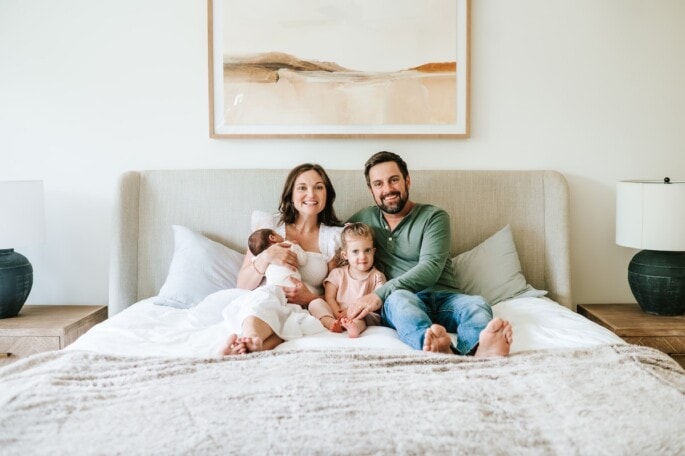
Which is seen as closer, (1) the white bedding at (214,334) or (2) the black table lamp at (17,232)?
(1) the white bedding at (214,334)

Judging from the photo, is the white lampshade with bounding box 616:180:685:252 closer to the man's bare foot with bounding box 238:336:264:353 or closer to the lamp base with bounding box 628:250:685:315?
the lamp base with bounding box 628:250:685:315

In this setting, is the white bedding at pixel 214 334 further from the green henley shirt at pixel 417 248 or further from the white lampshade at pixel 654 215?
the white lampshade at pixel 654 215

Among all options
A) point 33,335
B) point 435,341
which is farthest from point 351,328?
point 33,335

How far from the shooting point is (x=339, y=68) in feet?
9.59

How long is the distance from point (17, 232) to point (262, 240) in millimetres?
1048

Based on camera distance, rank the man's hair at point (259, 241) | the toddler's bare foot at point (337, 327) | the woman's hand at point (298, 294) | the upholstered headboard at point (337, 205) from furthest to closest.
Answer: the upholstered headboard at point (337, 205), the man's hair at point (259, 241), the woman's hand at point (298, 294), the toddler's bare foot at point (337, 327)

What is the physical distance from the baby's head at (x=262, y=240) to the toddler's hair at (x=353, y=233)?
0.87 feet

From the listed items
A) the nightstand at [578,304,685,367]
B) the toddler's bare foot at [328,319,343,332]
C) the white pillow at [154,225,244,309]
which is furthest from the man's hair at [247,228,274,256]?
the nightstand at [578,304,685,367]

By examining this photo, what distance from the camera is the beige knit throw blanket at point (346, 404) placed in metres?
1.24

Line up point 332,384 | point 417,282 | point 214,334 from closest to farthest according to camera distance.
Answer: point 332,384, point 214,334, point 417,282

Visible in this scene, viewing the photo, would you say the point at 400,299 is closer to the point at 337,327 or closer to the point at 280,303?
the point at 337,327

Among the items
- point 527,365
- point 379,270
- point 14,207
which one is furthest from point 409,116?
point 14,207

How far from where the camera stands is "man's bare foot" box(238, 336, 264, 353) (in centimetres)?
188

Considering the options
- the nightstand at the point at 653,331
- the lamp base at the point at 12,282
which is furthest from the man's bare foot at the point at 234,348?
the nightstand at the point at 653,331
